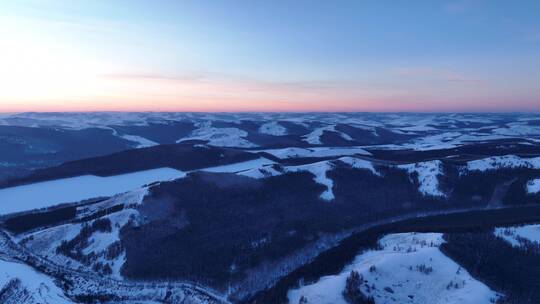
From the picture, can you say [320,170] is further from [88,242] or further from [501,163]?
[88,242]

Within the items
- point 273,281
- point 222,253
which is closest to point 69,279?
point 222,253

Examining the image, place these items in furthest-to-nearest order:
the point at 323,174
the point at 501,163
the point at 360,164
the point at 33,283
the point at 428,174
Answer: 1. the point at 501,163
2. the point at 360,164
3. the point at 428,174
4. the point at 323,174
5. the point at 33,283

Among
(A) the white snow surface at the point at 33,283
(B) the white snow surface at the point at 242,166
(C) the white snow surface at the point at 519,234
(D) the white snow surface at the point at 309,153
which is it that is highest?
(D) the white snow surface at the point at 309,153

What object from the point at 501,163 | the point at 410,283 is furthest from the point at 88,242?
the point at 501,163

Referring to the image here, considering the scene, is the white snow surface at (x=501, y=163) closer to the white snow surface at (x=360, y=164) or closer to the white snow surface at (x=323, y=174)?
the white snow surface at (x=360, y=164)

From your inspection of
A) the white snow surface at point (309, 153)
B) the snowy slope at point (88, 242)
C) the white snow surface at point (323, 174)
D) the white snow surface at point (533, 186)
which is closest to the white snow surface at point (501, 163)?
the white snow surface at point (533, 186)

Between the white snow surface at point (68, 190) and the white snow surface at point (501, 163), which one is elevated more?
the white snow surface at point (501, 163)

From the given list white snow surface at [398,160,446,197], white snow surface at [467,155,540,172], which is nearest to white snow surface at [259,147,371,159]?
white snow surface at [398,160,446,197]
